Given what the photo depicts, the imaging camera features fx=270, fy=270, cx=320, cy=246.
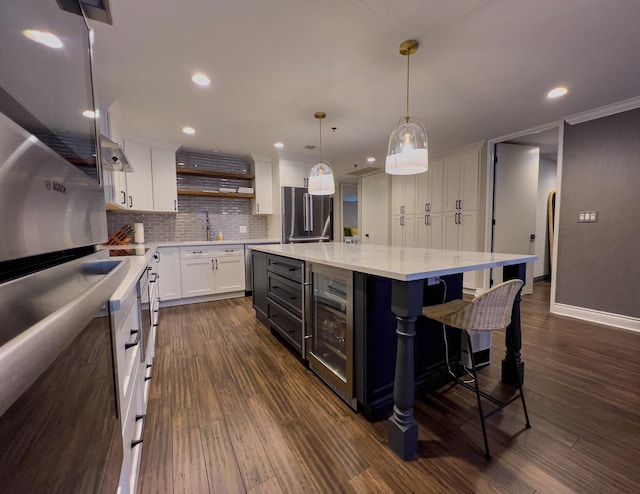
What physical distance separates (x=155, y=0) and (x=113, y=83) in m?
1.16

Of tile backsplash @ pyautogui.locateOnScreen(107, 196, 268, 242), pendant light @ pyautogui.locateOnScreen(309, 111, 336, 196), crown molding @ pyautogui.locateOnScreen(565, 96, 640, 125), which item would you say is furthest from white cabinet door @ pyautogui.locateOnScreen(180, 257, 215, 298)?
crown molding @ pyautogui.locateOnScreen(565, 96, 640, 125)

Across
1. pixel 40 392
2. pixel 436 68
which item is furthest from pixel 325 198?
pixel 40 392

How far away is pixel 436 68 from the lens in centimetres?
216

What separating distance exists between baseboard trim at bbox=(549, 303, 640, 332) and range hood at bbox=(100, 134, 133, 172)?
4.89 meters

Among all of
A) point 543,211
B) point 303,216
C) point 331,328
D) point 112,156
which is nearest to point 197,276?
point 303,216

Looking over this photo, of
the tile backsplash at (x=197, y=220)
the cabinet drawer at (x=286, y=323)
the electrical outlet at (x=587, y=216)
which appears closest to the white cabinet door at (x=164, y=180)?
the tile backsplash at (x=197, y=220)

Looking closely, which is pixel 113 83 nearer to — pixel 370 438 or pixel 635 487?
pixel 370 438

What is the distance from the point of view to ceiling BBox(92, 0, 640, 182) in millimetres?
1616

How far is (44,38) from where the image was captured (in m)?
0.50

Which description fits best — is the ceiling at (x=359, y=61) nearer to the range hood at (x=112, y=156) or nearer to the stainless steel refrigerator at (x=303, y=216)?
the range hood at (x=112, y=156)

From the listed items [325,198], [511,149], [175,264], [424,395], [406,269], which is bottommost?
[424,395]

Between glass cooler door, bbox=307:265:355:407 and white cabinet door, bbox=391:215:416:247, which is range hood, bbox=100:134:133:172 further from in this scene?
white cabinet door, bbox=391:215:416:247

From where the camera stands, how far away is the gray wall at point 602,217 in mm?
2820

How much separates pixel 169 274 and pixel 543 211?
6540 millimetres
